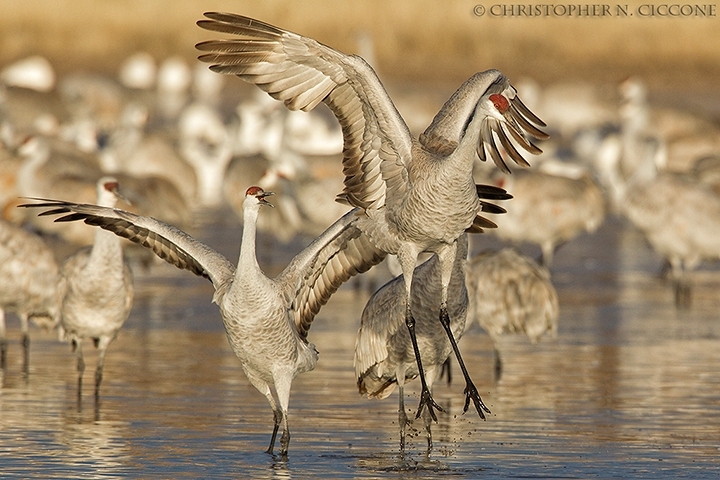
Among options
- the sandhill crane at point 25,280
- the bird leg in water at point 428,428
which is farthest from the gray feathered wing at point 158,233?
the sandhill crane at point 25,280

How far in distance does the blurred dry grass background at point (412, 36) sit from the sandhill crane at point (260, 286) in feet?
112

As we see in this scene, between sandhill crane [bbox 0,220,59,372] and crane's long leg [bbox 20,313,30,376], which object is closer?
crane's long leg [bbox 20,313,30,376]

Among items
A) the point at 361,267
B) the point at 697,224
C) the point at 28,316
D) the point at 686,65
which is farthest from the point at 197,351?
the point at 686,65

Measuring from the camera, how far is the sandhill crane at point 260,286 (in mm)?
8844

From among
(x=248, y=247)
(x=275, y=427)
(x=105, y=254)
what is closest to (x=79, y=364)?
(x=105, y=254)

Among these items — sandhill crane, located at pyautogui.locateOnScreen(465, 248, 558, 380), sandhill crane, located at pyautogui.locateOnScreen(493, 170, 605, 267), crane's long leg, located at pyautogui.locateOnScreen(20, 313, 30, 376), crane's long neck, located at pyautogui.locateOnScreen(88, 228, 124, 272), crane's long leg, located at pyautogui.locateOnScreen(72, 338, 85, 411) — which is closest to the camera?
crane's long leg, located at pyautogui.locateOnScreen(72, 338, 85, 411)

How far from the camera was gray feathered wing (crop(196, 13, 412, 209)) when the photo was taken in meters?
8.97

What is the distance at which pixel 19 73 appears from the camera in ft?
121

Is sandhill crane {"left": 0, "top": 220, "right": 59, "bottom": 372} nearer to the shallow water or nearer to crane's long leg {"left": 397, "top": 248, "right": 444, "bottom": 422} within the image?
the shallow water

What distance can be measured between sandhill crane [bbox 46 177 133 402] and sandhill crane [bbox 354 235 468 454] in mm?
1996

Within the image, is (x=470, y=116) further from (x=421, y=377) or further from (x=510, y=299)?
(x=510, y=299)

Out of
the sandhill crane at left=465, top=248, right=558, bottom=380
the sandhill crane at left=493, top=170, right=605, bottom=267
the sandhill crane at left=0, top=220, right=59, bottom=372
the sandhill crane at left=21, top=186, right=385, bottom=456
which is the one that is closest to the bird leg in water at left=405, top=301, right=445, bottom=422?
the sandhill crane at left=21, top=186, right=385, bottom=456

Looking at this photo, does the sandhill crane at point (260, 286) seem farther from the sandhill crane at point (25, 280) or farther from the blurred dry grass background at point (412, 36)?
the blurred dry grass background at point (412, 36)

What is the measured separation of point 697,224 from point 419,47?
100 feet
